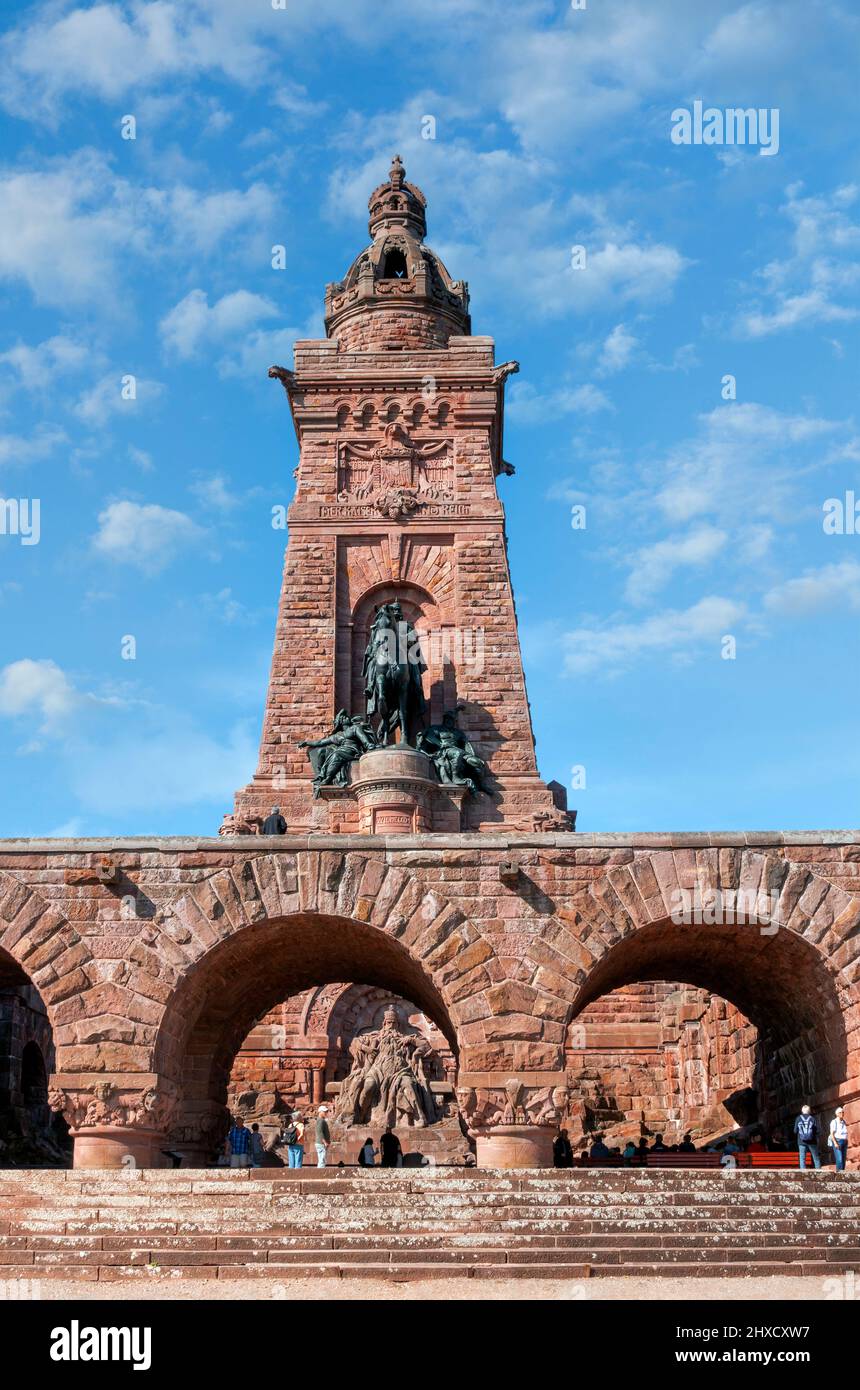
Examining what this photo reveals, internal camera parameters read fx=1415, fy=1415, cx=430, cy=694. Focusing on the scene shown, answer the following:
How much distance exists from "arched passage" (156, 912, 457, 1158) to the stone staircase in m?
2.88

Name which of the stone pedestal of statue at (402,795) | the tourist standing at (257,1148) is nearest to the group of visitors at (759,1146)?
the tourist standing at (257,1148)

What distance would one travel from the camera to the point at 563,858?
17.0m

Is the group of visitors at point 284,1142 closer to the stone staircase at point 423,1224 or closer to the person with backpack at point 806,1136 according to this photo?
the stone staircase at point 423,1224

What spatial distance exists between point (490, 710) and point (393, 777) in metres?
3.33

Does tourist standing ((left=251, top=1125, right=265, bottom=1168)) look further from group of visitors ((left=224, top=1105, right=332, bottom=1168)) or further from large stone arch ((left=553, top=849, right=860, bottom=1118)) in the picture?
large stone arch ((left=553, top=849, right=860, bottom=1118))

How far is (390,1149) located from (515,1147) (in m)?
4.93

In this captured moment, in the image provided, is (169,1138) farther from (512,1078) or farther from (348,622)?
(348,622)

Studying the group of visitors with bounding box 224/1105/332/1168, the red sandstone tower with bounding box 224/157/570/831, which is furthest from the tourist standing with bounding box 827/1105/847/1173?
the red sandstone tower with bounding box 224/157/570/831

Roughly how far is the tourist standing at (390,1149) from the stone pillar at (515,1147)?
3861mm

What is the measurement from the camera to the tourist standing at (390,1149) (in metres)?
19.9

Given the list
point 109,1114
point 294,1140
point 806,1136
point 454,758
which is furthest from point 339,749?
point 806,1136

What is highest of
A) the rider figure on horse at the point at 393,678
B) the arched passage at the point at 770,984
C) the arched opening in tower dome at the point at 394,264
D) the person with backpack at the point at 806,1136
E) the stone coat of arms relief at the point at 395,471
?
the arched opening in tower dome at the point at 394,264

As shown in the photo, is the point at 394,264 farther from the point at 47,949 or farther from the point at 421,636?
the point at 47,949
